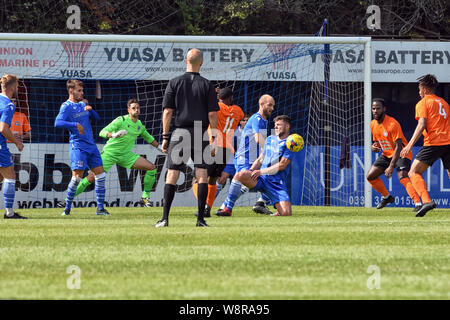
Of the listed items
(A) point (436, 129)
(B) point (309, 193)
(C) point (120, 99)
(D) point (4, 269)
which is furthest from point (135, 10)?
(D) point (4, 269)

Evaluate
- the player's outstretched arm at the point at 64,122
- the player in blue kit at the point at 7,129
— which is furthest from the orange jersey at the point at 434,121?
the player in blue kit at the point at 7,129

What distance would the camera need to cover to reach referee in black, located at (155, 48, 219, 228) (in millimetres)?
9086

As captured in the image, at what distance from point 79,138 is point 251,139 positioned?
8.55 ft

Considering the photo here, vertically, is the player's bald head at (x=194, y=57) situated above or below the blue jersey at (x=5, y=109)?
above

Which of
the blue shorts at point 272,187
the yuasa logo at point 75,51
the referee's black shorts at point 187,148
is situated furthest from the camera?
the yuasa logo at point 75,51

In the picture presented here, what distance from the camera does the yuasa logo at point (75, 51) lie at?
1630 cm

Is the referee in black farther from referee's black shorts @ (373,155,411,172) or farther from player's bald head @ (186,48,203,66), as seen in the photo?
referee's black shorts @ (373,155,411,172)

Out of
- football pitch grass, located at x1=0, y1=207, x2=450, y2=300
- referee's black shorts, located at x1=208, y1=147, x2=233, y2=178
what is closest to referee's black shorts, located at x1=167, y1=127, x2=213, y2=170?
football pitch grass, located at x1=0, y1=207, x2=450, y2=300

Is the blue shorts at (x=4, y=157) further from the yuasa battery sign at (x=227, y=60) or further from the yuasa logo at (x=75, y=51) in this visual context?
the yuasa logo at (x=75, y=51)

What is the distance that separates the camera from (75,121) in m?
12.7

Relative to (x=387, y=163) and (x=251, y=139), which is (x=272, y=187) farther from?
(x=387, y=163)

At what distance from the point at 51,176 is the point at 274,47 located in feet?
17.0

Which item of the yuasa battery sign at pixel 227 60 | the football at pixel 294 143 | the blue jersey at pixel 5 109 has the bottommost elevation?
the football at pixel 294 143

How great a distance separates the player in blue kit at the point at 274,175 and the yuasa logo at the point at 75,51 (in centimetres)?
539
